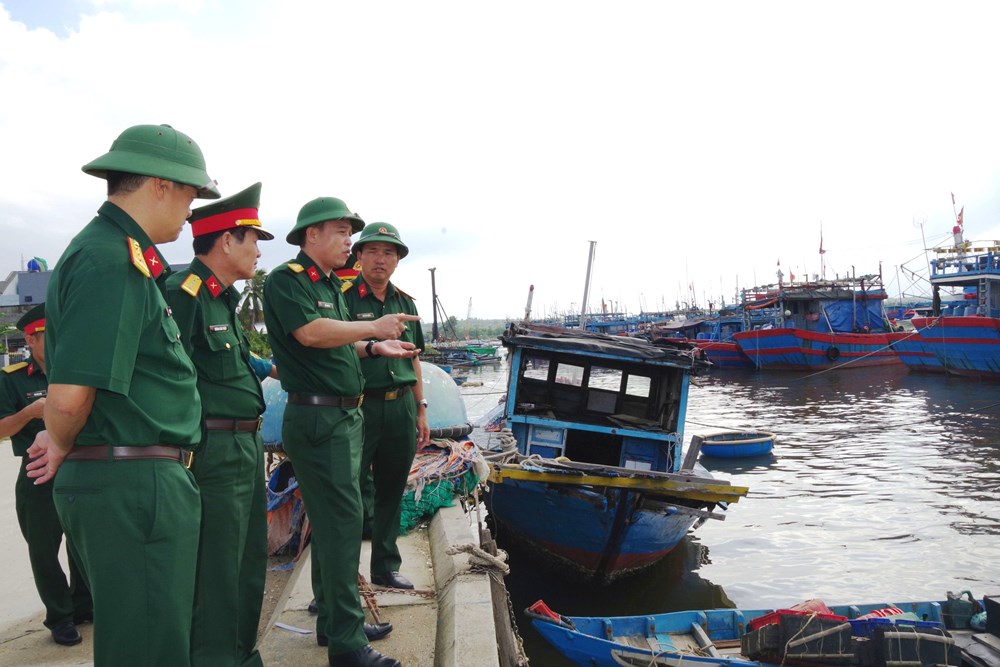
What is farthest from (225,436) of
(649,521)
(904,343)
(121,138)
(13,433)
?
(904,343)

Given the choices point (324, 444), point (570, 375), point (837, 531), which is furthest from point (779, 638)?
point (837, 531)

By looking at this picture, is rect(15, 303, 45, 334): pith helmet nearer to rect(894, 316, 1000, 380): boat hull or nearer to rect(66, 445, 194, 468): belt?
rect(66, 445, 194, 468): belt

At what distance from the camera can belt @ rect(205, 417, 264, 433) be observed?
2488 mm

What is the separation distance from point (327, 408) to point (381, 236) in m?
1.23

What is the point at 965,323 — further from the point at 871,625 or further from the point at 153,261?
the point at 153,261

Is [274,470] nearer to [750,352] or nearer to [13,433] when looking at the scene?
[13,433]

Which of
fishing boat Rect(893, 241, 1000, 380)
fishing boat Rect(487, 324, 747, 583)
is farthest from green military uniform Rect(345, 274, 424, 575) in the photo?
fishing boat Rect(893, 241, 1000, 380)

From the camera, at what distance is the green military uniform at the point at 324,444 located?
288 centimetres

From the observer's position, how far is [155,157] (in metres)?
1.92

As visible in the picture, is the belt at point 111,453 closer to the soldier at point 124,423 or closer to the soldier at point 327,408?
the soldier at point 124,423

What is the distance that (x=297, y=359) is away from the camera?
301 centimetres

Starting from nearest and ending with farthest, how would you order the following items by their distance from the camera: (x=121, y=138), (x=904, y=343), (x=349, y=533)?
(x=121, y=138), (x=349, y=533), (x=904, y=343)

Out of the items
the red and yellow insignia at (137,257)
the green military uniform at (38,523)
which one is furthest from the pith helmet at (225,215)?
the green military uniform at (38,523)

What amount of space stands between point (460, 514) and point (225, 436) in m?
3.07
